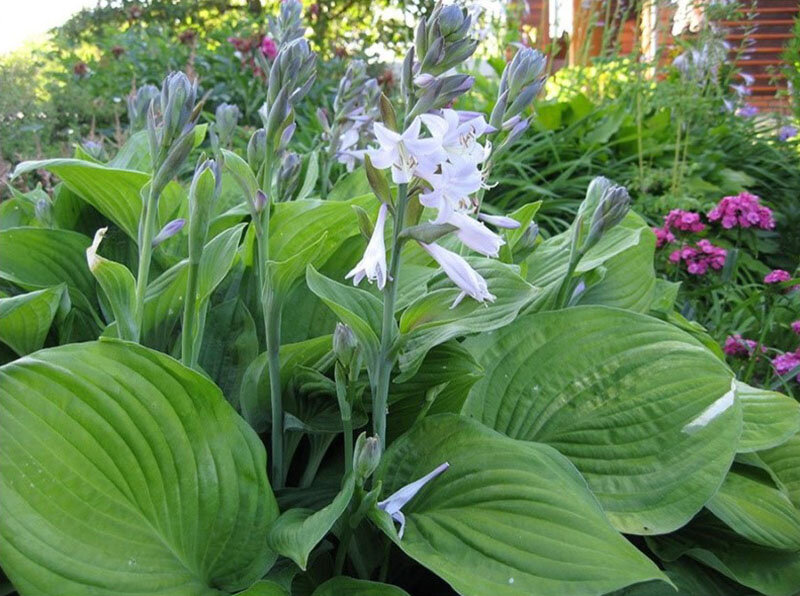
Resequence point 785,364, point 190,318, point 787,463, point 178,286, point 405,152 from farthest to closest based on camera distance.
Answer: point 785,364 < point 787,463 < point 178,286 < point 190,318 < point 405,152

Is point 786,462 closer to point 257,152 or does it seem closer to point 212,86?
point 257,152

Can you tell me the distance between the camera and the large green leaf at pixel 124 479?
3.33 ft

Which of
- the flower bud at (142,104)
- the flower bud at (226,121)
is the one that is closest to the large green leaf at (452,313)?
the flower bud at (226,121)

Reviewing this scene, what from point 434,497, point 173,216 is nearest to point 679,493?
point 434,497

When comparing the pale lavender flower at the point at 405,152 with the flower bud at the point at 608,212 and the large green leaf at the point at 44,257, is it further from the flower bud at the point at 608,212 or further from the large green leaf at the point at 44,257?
the large green leaf at the point at 44,257

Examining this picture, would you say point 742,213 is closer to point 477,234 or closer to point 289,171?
point 289,171

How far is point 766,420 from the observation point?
158 centimetres

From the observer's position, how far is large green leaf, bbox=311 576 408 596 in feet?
3.66

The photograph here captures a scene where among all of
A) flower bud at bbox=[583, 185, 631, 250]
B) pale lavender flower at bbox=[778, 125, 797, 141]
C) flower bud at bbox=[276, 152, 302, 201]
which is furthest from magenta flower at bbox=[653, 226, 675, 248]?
pale lavender flower at bbox=[778, 125, 797, 141]

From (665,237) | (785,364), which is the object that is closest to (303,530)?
(785,364)

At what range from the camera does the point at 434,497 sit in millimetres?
1218

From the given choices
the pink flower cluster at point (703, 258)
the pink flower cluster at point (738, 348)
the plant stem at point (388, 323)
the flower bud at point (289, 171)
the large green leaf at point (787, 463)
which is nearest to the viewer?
the plant stem at point (388, 323)

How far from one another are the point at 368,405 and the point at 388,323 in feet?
0.93

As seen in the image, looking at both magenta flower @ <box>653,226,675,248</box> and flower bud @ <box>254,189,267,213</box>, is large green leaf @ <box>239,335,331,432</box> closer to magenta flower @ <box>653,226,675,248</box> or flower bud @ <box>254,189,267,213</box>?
flower bud @ <box>254,189,267,213</box>
